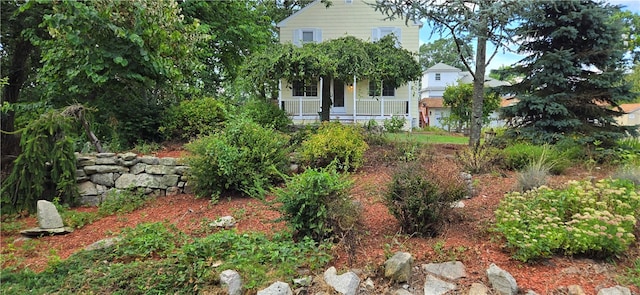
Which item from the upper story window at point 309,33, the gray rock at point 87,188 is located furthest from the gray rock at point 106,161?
the upper story window at point 309,33

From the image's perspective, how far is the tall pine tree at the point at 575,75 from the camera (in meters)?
7.36

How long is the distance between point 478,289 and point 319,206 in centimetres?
140

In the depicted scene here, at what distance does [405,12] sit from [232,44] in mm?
5948

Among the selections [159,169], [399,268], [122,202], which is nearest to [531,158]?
[399,268]

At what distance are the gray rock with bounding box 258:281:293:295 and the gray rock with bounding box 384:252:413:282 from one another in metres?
0.78

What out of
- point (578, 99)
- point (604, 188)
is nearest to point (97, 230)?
point (604, 188)

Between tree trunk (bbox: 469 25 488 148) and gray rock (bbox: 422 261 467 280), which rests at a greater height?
tree trunk (bbox: 469 25 488 148)

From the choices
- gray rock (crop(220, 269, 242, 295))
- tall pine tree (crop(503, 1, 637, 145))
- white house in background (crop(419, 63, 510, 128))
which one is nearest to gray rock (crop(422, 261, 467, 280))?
gray rock (crop(220, 269, 242, 295))

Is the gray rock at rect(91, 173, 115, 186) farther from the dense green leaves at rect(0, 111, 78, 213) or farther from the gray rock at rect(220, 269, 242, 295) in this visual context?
the gray rock at rect(220, 269, 242, 295)

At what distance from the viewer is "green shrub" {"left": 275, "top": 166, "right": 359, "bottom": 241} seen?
3.08 meters

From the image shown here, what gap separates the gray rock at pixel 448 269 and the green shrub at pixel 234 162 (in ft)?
7.77

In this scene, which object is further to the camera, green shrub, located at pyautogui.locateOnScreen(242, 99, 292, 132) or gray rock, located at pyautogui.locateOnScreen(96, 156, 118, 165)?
green shrub, located at pyautogui.locateOnScreen(242, 99, 292, 132)

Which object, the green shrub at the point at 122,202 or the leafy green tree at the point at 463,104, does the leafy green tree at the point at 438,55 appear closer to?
the leafy green tree at the point at 463,104

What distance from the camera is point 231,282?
2611mm
